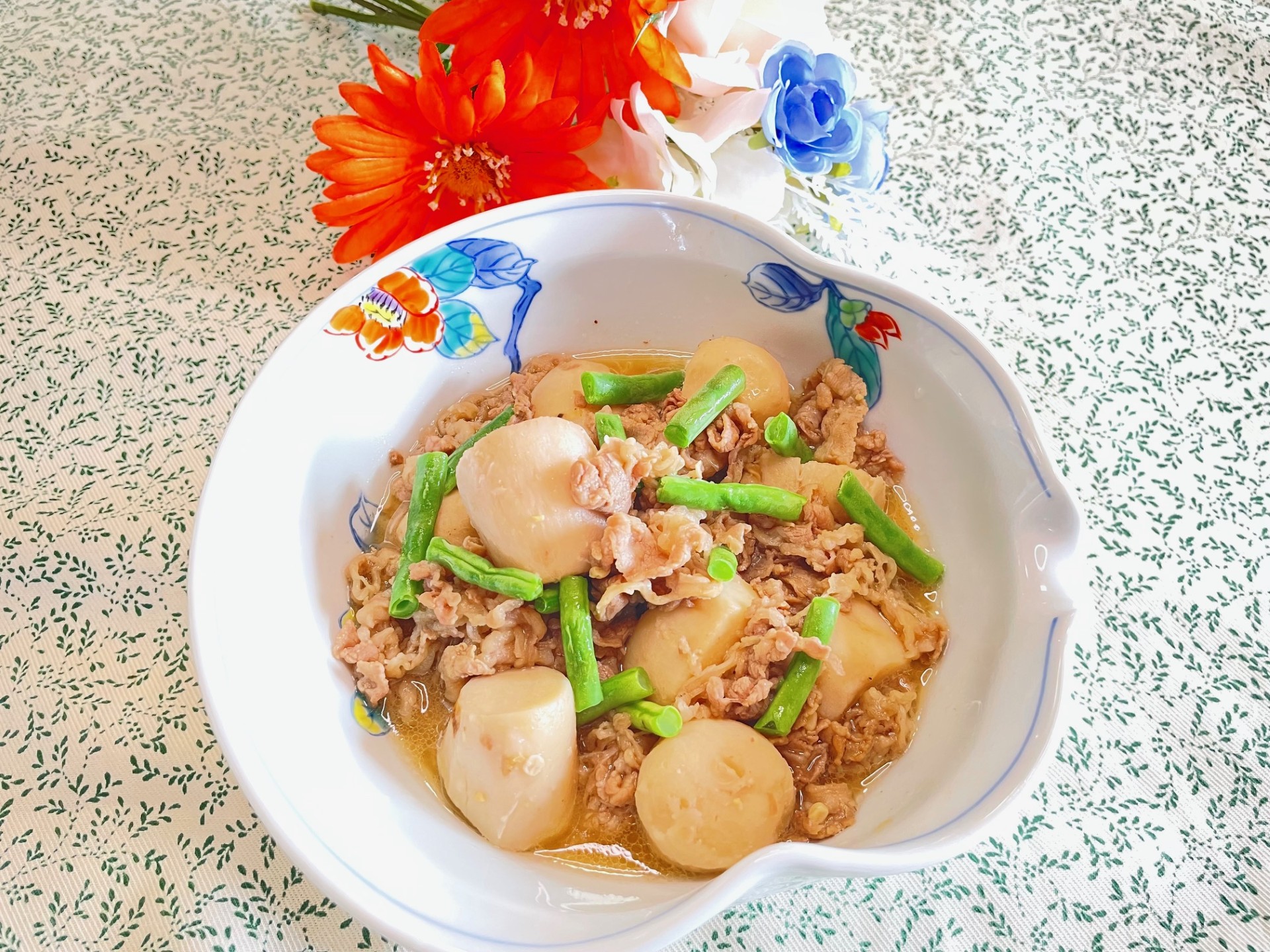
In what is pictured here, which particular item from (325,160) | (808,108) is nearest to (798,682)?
(808,108)

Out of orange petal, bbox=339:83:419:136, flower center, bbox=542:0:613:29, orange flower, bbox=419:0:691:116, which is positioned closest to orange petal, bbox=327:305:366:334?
orange petal, bbox=339:83:419:136

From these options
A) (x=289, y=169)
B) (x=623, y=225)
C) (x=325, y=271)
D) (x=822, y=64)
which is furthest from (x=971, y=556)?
(x=289, y=169)

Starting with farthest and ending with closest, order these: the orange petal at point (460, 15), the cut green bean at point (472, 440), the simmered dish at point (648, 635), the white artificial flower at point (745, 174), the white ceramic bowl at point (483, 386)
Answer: the white artificial flower at point (745, 174)
the orange petal at point (460, 15)
the cut green bean at point (472, 440)
the simmered dish at point (648, 635)
the white ceramic bowl at point (483, 386)

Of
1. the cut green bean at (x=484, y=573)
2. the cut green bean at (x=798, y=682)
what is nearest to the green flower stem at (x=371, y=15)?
the cut green bean at (x=484, y=573)

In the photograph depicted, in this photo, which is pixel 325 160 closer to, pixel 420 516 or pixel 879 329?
pixel 420 516

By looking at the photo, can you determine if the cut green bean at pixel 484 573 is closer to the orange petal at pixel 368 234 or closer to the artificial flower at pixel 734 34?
the orange petal at pixel 368 234
